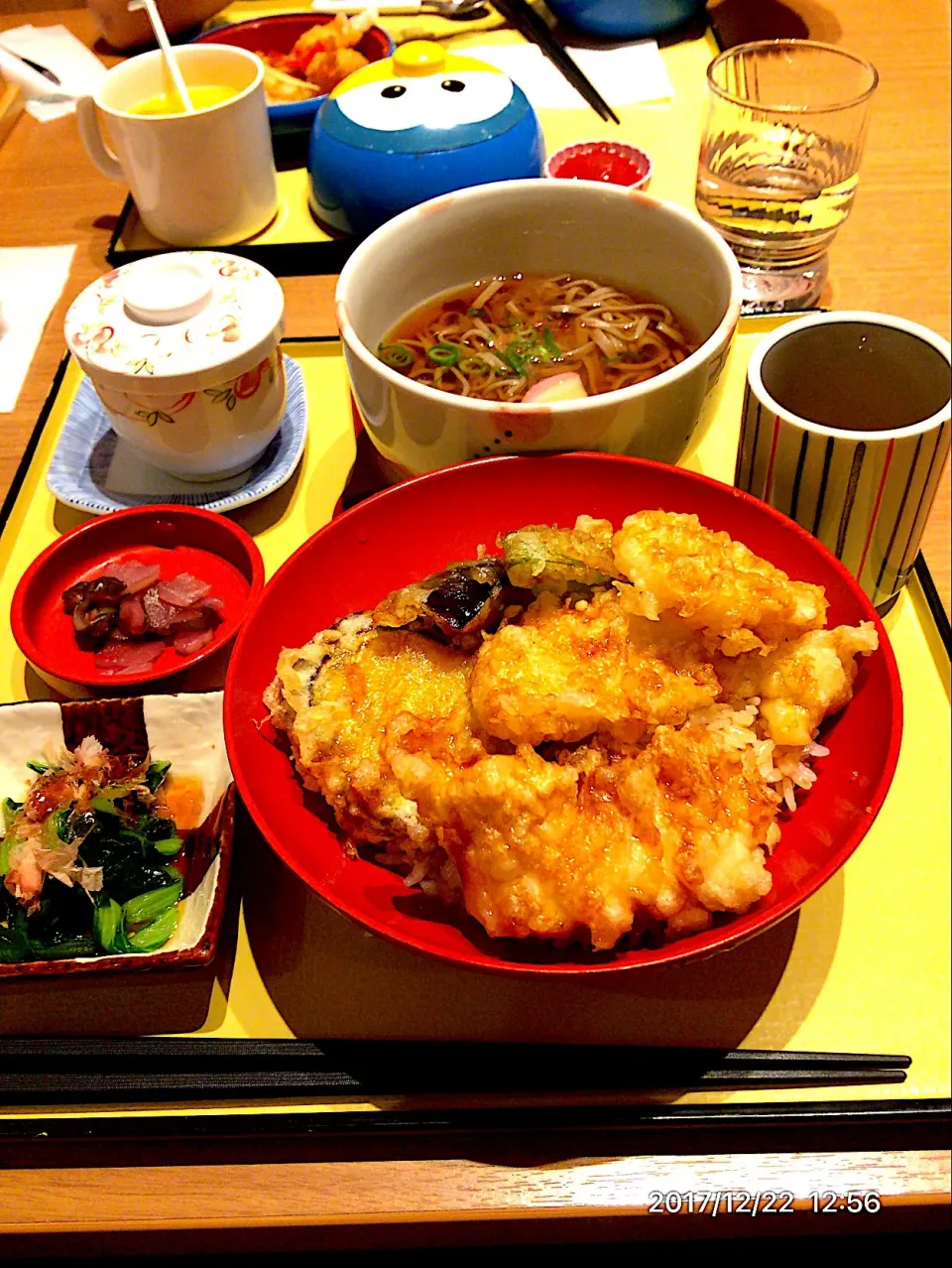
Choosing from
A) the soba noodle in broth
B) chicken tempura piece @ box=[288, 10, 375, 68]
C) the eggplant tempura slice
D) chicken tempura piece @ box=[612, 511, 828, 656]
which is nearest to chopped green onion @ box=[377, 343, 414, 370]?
the soba noodle in broth

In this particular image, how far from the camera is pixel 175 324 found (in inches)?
57.0

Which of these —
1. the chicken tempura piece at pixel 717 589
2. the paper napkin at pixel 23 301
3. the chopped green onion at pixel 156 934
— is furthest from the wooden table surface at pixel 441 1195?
the paper napkin at pixel 23 301

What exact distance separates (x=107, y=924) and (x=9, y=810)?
252 mm

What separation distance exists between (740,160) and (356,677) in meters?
1.57

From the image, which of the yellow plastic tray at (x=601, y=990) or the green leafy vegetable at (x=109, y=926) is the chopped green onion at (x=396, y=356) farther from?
the green leafy vegetable at (x=109, y=926)

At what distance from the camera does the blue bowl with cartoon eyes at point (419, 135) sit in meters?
1.82

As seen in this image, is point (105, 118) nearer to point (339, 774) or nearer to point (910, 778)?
point (339, 774)

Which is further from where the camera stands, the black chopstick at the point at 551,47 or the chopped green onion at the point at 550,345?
the black chopstick at the point at 551,47

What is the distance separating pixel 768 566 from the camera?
101 cm

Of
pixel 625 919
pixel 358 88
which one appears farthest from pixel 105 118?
pixel 625 919

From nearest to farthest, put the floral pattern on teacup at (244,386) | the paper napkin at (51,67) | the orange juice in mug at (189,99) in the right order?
the floral pattern on teacup at (244,386) → the orange juice in mug at (189,99) → the paper napkin at (51,67)

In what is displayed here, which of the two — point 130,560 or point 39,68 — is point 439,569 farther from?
point 39,68

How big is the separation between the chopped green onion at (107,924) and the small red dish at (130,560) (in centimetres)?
34

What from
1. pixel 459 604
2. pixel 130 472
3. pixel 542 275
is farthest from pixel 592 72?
pixel 459 604
